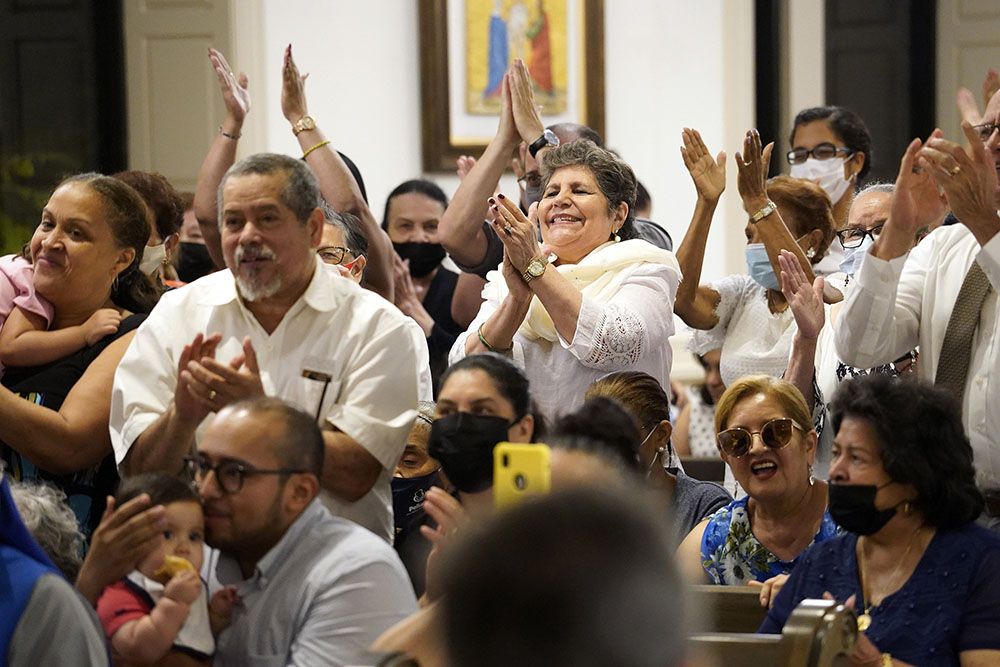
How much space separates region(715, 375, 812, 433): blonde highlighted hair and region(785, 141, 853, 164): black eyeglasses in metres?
1.67

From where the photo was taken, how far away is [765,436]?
2977 millimetres

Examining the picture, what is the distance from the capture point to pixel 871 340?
301 centimetres

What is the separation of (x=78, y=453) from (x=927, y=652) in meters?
1.69

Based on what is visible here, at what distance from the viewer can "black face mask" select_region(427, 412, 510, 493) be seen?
2605 millimetres

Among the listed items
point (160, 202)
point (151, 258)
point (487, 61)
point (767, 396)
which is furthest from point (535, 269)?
point (487, 61)

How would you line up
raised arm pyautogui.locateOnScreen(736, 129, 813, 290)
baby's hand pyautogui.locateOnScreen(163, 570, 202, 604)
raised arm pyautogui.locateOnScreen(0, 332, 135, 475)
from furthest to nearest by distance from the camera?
raised arm pyautogui.locateOnScreen(736, 129, 813, 290) < raised arm pyautogui.locateOnScreen(0, 332, 135, 475) < baby's hand pyautogui.locateOnScreen(163, 570, 202, 604)

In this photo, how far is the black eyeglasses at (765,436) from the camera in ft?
9.75

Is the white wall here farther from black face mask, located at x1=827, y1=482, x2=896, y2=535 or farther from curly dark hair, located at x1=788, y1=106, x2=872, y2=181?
black face mask, located at x1=827, y1=482, x2=896, y2=535

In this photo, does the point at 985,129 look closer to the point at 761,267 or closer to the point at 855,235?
the point at 855,235

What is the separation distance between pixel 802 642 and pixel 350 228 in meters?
2.04

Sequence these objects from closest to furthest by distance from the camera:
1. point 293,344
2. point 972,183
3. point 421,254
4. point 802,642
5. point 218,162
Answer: point 802,642
point 293,344
point 972,183
point 218,162
point 421,254

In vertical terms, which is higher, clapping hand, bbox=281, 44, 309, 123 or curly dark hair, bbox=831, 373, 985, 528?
clapping hand, bbox=281, 44, 309, 123

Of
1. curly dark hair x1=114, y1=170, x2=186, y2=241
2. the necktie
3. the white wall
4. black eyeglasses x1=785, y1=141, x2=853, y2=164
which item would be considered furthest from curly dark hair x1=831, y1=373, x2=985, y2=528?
the white wall

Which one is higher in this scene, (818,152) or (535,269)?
(818,152)
